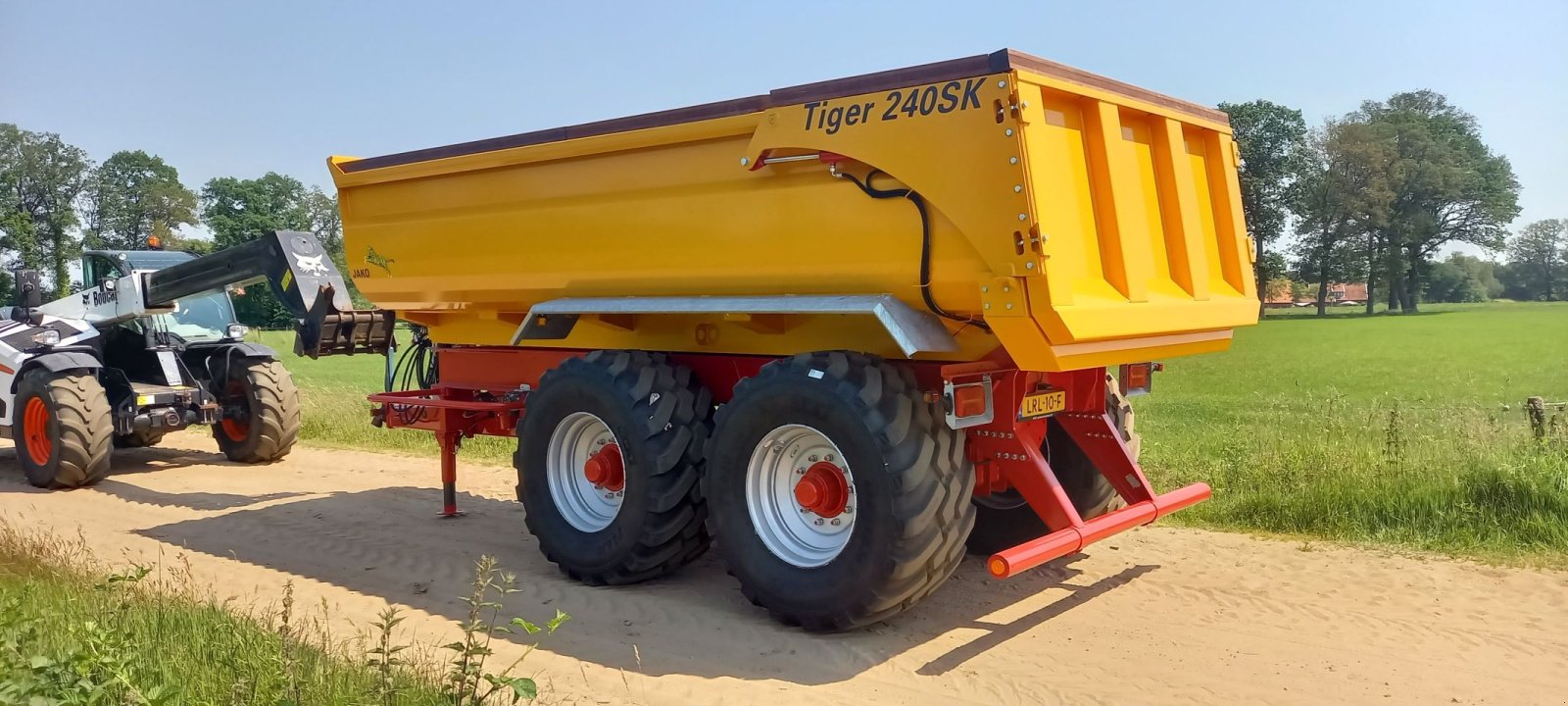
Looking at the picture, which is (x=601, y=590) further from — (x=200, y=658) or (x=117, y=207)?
(x=117, y=207)

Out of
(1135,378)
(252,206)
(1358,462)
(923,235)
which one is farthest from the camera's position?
(252,206)

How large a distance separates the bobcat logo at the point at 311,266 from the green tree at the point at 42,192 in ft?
220

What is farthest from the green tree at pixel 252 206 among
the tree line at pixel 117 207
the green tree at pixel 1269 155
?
the green tree at pixel 1269 155

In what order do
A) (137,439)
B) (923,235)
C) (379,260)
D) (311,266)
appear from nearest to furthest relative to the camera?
1. (923,235)
2. (379,260)
3. (311,266)
4. (137,439)

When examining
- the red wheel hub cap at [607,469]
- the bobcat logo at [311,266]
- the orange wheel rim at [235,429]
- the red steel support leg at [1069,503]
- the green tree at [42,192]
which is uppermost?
the green tree at [42,192]

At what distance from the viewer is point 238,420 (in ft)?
38.9

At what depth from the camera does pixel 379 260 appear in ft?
26.2

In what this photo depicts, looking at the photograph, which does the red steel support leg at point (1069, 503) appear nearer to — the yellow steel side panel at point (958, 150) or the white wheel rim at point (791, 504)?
the white wheel rim at point (791, 504)

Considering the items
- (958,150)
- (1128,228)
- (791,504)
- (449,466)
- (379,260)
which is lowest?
(791,504)

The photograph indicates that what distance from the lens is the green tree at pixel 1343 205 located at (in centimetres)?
5678

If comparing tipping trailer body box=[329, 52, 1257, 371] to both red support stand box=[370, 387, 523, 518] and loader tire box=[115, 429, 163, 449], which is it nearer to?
red support stand box=[370, 387, 523, 518]

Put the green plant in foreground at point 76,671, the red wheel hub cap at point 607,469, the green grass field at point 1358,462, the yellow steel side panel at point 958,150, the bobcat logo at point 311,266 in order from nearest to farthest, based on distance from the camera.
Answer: the green plant in foreground at point 76,671, the yellow steel side panel at point 958,150, the red wheel hub cap at point 607,469, the green grass field at point 1358,462, the bobcat logo at point 311,266

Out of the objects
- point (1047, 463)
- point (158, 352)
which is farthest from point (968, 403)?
point (158, 352)

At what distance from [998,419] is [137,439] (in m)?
11.3
